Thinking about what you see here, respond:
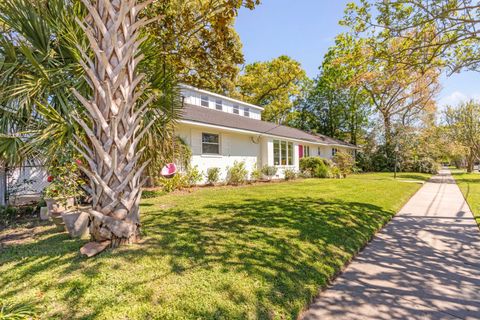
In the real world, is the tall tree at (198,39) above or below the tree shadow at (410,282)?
above

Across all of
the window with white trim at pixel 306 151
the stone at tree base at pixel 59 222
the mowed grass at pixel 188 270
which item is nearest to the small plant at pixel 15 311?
the mowed grass at pixel 188 270

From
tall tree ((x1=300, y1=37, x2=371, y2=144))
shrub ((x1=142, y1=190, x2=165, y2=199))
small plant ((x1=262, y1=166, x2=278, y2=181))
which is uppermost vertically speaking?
tall tree ((x1=300, y1=37, x2=371, y2=144))

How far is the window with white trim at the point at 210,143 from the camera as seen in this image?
13.0 meters

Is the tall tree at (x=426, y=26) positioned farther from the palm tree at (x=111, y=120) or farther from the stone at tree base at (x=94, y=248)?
the stone at tree base at (x=94, y=248)

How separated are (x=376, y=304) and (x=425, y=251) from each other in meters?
2.36

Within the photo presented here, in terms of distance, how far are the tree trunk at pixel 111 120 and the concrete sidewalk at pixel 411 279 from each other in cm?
255

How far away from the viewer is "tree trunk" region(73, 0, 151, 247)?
3.04 m

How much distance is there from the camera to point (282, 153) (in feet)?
61.0

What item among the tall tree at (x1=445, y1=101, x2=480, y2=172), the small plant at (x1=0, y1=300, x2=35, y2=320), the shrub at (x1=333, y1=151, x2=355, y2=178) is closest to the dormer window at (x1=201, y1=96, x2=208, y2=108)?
the shrub at (x1=333, y1=151, x2=355, y2=178)

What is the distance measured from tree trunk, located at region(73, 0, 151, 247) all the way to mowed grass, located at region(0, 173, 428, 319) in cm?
58

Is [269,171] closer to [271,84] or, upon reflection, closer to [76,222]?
[76,222]

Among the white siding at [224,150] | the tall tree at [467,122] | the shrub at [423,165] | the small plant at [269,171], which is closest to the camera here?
the white siding at [224,150]

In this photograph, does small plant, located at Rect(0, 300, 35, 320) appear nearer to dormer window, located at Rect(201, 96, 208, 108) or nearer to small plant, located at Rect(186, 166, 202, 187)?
small plant, located at Rect(186, 166, 202, 187)

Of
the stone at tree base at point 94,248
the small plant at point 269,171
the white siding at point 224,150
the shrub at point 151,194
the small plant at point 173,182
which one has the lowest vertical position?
the stone at tree base at point 94,248
